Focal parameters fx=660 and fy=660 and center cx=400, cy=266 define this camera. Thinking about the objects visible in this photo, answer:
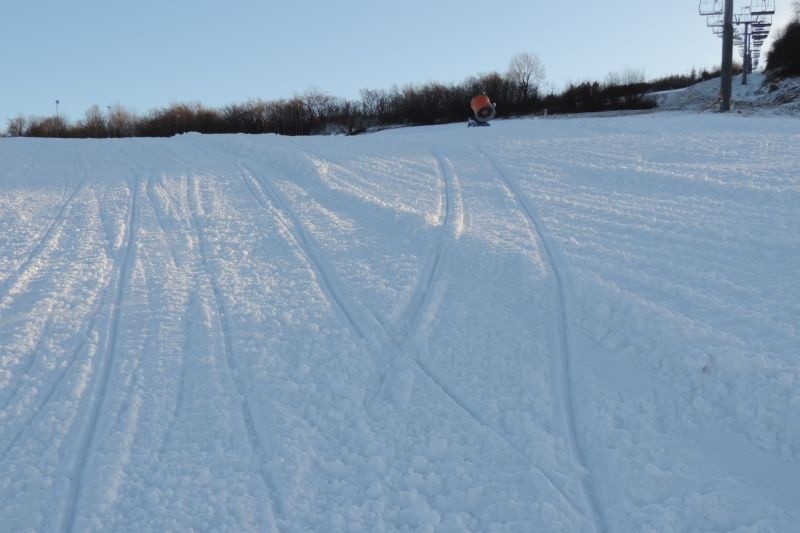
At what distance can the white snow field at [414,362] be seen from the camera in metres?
3.96

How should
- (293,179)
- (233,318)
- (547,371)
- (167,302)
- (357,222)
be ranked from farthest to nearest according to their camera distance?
(293,179) → (357,222) → (167,302) → (233,318) → (547,371)

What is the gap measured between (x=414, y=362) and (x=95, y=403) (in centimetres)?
254

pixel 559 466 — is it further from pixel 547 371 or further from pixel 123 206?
pixel 123 206

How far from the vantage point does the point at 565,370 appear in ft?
17.6

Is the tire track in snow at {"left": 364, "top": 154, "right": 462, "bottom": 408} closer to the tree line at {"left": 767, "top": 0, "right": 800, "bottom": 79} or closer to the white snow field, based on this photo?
the white snow field

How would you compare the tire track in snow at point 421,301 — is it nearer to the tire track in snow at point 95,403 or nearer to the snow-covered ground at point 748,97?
the tire track in snow at point 95,403

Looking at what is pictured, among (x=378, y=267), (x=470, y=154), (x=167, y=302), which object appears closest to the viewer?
(x=167, y=302)

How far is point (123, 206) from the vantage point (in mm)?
11664

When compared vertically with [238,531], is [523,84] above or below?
above

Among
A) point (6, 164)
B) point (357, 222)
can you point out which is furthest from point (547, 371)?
point (6, 164)

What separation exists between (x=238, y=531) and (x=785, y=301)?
5.02 m

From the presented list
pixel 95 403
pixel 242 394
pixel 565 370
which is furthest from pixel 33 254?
pixel 565 370

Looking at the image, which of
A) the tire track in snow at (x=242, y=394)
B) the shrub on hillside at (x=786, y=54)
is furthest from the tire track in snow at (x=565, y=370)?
the shrub on hillside at (x=786, y=54)

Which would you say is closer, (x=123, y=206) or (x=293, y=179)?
(x=123, y=206)
